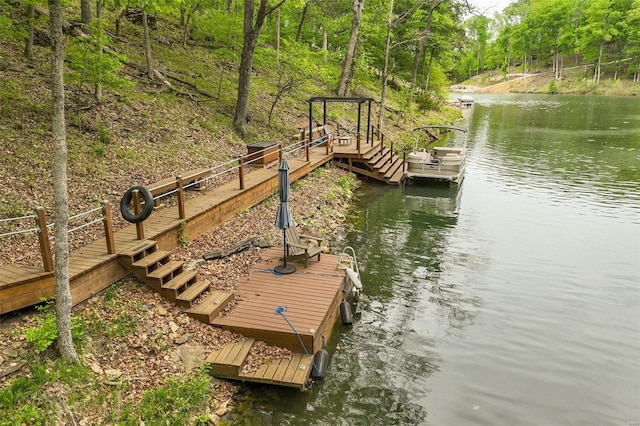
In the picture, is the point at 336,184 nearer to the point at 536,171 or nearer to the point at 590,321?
the point at 590,321

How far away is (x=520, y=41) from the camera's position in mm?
96438

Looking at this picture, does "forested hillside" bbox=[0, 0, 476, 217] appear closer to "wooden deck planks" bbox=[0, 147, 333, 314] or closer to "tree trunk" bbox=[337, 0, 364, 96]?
"tree trunk" bbox=[337, 0, 364, 96]

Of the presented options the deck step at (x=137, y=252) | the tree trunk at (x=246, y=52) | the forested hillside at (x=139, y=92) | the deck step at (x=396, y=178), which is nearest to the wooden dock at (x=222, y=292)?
the deck step at (x=137, y=252)

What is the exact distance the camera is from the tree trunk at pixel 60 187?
16.5 ft

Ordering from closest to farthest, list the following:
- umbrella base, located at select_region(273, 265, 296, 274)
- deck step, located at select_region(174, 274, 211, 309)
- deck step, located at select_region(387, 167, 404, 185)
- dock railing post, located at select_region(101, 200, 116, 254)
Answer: dock railing post, located at select_region(101, 200, 116, 254) → deck step, located at select_region(174, 274, 211, 309) → umbrella base, located at select_region(273, 265, 296, 274) → deck step, located at select_region(387, 167, 404, 185)

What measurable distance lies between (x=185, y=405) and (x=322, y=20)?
30.5 meters

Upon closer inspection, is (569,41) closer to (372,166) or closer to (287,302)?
(372,166)

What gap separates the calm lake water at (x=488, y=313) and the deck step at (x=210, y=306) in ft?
4.95

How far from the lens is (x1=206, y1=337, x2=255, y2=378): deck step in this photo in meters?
6.49

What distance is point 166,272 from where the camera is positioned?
769 centimetres

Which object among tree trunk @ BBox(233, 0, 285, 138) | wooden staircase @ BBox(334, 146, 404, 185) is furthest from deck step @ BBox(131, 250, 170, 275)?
wooden staircase @ BBox(334, 146, 404, 185)

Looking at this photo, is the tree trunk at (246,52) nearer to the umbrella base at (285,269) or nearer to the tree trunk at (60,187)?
the umbrella base at (285,269)

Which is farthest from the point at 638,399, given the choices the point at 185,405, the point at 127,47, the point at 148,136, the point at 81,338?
the point at 127,47

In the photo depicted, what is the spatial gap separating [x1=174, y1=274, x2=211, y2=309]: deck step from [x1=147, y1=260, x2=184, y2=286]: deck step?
15.7 inches
